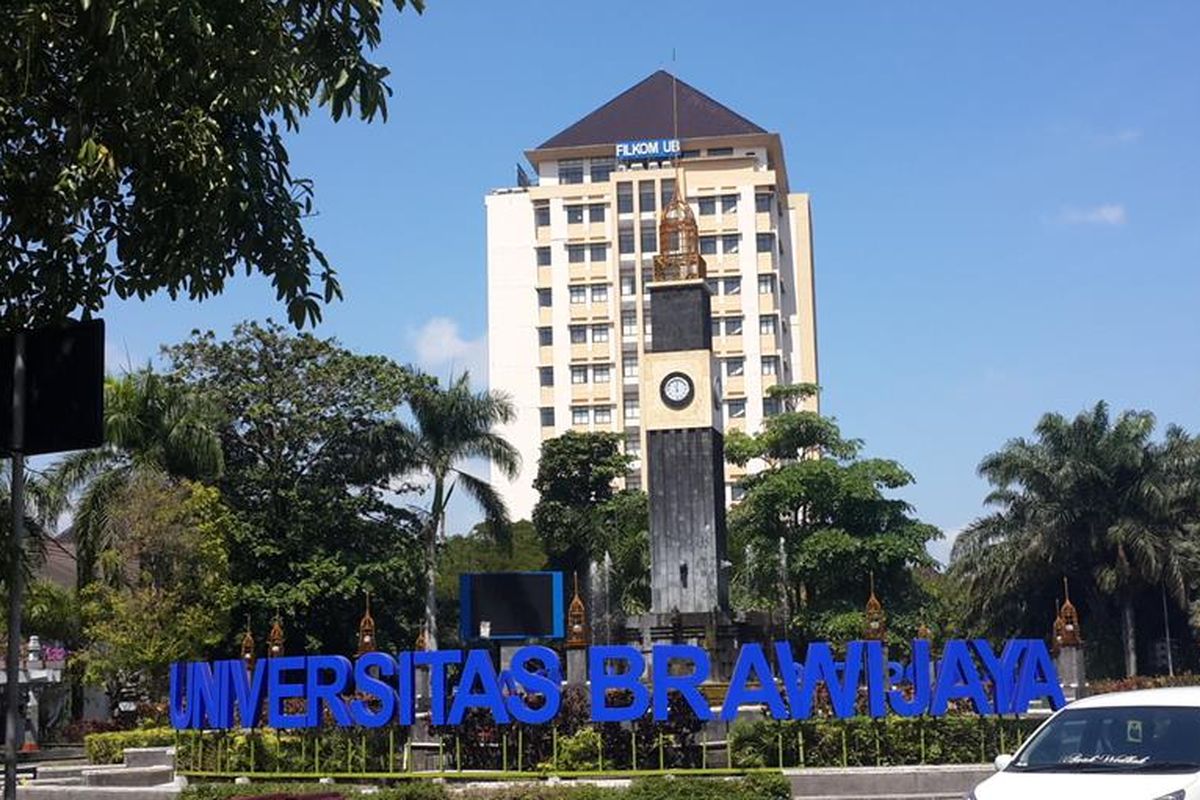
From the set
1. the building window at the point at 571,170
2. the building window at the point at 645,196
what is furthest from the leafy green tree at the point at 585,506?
the building window at the point at 571,170

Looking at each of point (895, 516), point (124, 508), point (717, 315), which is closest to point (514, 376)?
point (717, 315)

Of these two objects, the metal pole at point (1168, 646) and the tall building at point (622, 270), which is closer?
the metal pole at point (1168, 646)

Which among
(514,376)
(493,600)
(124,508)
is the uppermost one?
(514,376)

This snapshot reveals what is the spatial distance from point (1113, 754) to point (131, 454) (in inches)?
1516

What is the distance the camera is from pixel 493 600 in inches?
1575

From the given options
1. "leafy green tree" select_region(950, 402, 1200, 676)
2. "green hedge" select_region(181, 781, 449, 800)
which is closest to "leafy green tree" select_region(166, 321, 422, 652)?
"leafy green tree" select_region(950, 402, 1200, 676)

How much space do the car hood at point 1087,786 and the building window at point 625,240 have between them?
88169 millimetres

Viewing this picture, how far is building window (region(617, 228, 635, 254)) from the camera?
9794 cm

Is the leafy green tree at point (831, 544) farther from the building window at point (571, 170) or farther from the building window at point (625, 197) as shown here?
the building window at point (571, 170)

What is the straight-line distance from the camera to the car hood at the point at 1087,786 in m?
9.95

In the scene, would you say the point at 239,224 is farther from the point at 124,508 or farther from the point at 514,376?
the point at 514,376

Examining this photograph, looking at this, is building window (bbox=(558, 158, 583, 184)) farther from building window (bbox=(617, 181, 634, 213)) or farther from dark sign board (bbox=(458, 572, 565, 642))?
dark sign board (bbox=(458, 572, 565, 642))

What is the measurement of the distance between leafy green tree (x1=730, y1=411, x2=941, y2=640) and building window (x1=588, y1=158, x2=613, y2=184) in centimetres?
4135

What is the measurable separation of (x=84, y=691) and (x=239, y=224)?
4847 centimetres
